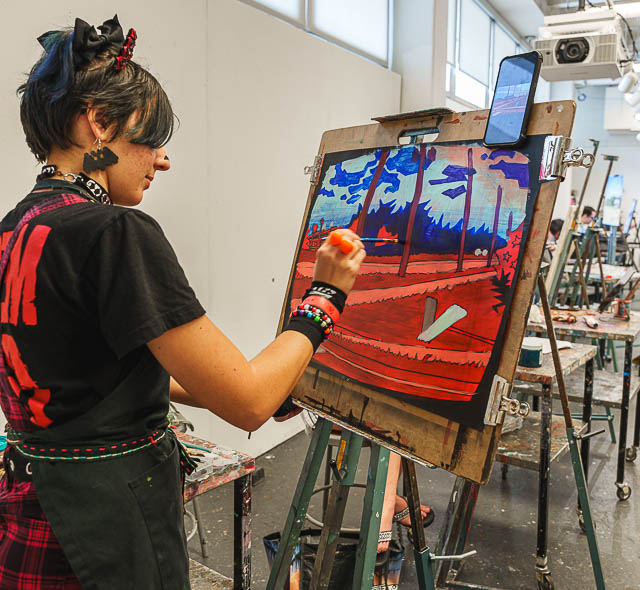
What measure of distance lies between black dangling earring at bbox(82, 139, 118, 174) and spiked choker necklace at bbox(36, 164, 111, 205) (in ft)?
0.04

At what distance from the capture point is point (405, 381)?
1.16m

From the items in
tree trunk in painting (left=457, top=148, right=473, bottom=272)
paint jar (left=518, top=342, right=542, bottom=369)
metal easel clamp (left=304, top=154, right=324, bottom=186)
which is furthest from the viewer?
paint jar (left=518, top=342, right=542, bottom=369)

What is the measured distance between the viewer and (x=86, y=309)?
0.68m

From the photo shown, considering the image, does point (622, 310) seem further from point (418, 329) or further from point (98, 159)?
point (98, 159)

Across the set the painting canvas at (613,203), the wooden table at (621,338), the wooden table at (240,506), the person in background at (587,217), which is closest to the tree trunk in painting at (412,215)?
the wooden table at (240,506)

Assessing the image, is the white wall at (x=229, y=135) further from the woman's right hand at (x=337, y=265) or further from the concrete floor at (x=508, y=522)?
the woman's right hand at (x=337, y=265)

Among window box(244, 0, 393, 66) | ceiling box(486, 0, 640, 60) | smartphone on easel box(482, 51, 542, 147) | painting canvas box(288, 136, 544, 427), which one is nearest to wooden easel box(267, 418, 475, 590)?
painting canvas box(288, 136, 544, 427)

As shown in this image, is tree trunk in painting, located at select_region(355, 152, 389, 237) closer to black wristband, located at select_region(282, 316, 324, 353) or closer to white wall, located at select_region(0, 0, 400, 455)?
black wristband, located at select_region(282, 316, 324, 353)

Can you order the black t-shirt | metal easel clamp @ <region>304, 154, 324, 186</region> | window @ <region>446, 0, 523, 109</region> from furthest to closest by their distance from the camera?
window @ <region>446, 0, 523, 109</region> < metal easel clamp @ <region>304, 154, 324, 186</region> < the black t-shirt

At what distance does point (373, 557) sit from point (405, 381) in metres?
0.33

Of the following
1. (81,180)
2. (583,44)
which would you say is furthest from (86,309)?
(583,44)

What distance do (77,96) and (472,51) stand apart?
5.89 meters

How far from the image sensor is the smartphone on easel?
1.06 meters

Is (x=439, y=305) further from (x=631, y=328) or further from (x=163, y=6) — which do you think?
(x=631, y=328)
